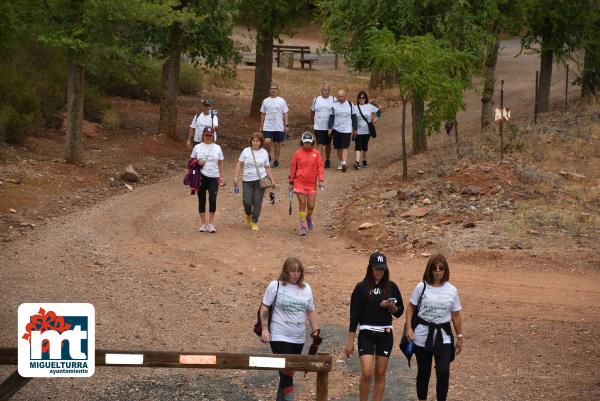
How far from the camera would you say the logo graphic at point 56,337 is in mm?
8562

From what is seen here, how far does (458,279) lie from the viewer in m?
15.4

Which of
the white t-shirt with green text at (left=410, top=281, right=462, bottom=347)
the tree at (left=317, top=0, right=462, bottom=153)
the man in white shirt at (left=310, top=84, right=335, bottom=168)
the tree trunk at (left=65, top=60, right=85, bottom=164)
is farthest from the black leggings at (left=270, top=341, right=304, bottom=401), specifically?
the tree at (left=317, top=0, right=462, bottom=153)

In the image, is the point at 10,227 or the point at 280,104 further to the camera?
the point at 280,104

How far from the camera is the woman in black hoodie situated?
1001cm

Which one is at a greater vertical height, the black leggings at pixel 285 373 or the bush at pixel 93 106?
the bush at pixel 93 106

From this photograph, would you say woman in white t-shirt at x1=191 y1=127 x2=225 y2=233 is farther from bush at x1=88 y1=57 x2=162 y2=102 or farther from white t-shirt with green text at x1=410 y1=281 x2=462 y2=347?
bush at x1=88 y1=57 x2=162 y2=102

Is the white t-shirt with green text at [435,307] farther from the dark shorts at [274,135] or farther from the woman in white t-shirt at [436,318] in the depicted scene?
the dark shorts at [274,135]

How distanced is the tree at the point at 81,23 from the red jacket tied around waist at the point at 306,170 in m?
5.43

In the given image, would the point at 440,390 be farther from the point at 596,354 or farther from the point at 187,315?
the point at 187,315

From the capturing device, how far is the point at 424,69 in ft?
69.5

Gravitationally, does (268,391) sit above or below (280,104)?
below

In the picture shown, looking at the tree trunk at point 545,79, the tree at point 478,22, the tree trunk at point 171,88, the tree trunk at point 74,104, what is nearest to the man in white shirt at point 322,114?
the tree at point 478,22

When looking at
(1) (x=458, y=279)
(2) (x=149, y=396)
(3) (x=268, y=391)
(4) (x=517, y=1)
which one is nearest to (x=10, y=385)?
(2) (x=149, y=396)

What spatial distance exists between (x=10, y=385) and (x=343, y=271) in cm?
765
